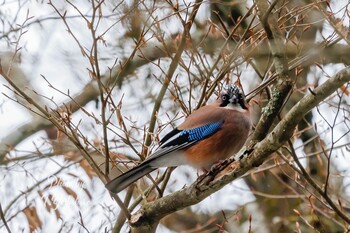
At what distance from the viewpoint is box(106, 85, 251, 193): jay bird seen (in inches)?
267

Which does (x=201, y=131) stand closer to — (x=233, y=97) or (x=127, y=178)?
(x=233, y=97)

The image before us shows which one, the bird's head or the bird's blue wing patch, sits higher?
the bird's head

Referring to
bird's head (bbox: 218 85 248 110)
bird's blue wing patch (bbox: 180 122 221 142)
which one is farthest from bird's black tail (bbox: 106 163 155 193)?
bird's head (bbox: 218 85 248 110)


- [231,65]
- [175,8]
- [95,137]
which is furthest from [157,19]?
[95,137]

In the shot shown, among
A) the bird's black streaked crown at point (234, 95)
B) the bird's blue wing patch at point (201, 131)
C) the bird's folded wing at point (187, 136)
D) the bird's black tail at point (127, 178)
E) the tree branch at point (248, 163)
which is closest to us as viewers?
the tree branch at point (248, 163)

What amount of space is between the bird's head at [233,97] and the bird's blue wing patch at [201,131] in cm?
23

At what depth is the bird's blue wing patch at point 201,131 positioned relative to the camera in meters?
6.88

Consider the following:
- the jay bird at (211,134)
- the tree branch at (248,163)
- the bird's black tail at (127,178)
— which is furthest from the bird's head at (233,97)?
the bird's black tail at (127,178)

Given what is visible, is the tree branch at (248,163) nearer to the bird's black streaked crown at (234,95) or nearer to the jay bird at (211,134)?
the jay bird at (211,134)

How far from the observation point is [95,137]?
25.8 feet

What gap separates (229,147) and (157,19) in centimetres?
131

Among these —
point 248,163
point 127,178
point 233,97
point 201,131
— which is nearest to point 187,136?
point 201,131

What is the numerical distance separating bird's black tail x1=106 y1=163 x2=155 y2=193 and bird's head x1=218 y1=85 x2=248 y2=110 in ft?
3.46

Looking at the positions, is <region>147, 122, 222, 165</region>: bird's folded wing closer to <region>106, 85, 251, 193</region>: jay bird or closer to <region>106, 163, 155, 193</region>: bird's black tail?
<region>106, 85, 251, 193</region>: jay bird
